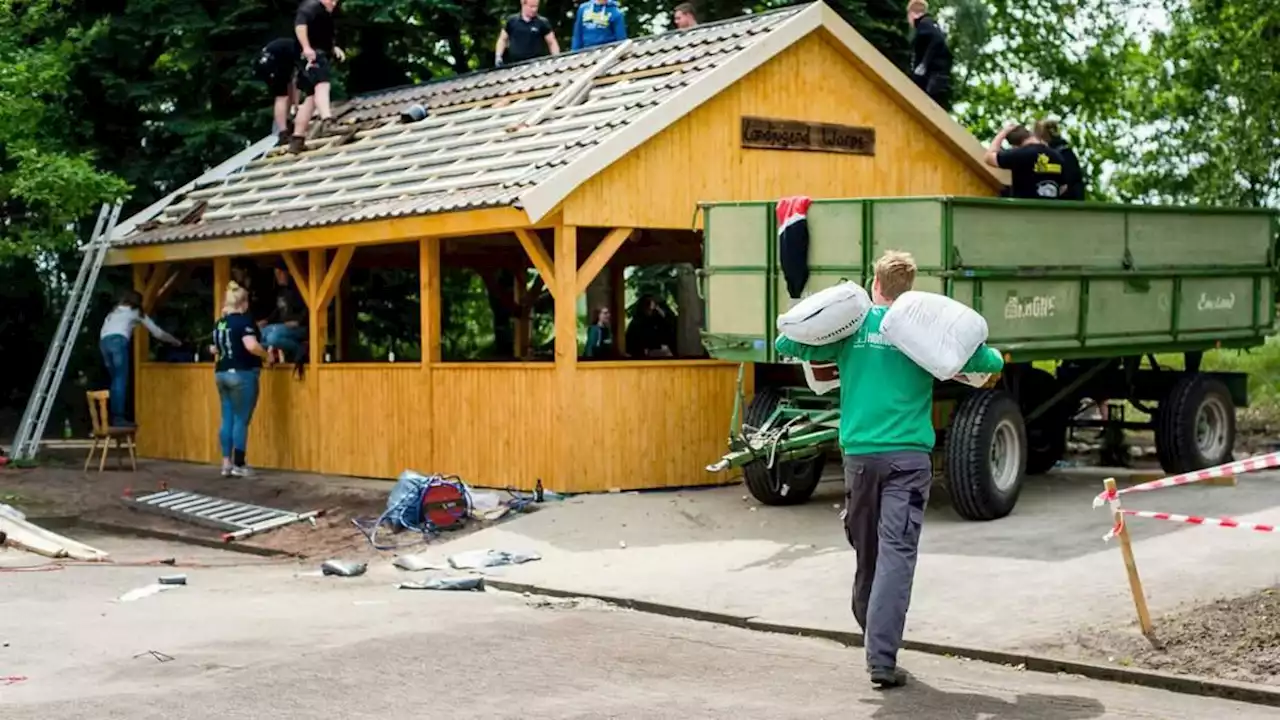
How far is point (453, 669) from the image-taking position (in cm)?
901

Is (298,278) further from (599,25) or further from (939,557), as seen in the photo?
(939,557)

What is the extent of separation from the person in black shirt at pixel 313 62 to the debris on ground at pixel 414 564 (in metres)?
10.0

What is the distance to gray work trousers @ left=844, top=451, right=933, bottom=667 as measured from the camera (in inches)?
331

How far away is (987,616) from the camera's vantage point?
1023 cm

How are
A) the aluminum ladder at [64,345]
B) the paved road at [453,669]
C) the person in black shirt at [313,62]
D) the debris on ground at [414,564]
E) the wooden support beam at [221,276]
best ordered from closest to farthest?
the paved road at [453,669] < the debris on ground at [414,564] < the wooden support beam at [221,276] < the aluminum ladder at [64,345] < the person in black shirt at [313,62]

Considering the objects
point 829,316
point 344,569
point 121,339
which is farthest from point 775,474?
point 121,339

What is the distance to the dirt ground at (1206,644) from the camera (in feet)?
27.9

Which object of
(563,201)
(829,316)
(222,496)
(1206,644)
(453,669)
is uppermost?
(563,201)

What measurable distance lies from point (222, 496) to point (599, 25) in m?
7.30

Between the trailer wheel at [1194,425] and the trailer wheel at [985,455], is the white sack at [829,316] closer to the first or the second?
the trailer wheel at [985,455]

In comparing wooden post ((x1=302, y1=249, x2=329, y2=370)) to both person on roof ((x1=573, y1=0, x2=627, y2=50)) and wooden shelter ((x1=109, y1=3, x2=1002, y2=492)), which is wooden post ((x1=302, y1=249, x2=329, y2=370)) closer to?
wooden shelter ((x1=109, y1=3, x2=1002, y2=492))

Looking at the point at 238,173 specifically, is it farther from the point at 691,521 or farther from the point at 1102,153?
the point at 1102,153

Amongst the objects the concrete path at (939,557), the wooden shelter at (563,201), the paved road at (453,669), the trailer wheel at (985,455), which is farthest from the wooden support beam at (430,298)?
the paved road at (453,669)

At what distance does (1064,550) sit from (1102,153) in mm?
35672
